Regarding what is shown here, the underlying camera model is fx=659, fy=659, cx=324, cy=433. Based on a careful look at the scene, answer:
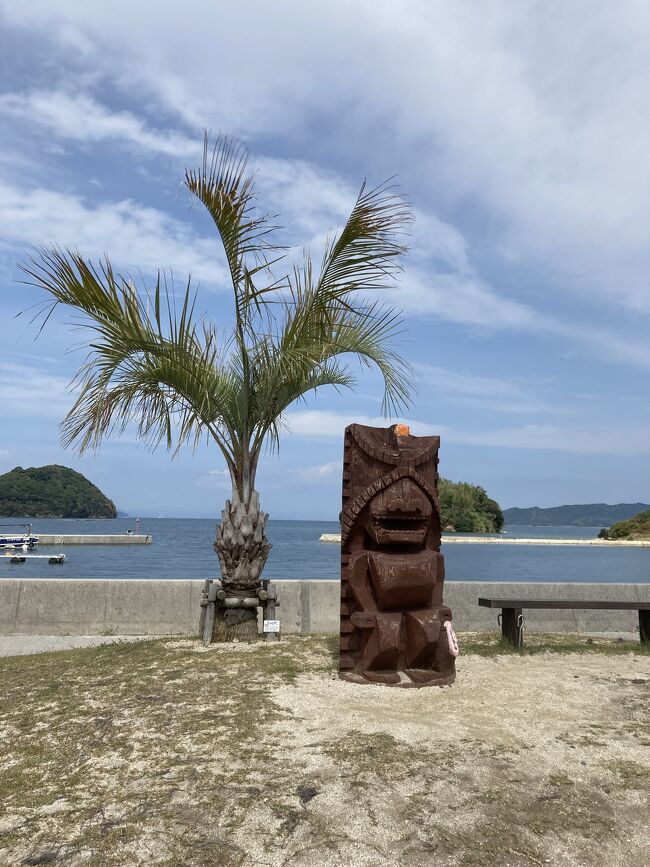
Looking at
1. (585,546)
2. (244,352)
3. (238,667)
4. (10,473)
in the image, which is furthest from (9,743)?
(10,473)

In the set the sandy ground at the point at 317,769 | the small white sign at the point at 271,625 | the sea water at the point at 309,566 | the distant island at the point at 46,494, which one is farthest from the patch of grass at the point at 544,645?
the distant island at the point at 46,494

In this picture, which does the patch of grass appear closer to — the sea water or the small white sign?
the small white sign

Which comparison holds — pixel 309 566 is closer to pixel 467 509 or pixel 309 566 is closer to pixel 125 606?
pixel 125 606

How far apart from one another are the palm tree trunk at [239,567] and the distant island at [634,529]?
65015 mm

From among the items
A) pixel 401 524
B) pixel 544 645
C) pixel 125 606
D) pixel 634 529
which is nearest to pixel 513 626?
pixel 544 645

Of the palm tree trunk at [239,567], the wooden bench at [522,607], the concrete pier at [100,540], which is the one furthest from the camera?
the concrete pier at [100,540]

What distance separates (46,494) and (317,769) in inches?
4650

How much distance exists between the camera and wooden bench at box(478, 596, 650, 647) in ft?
24.3

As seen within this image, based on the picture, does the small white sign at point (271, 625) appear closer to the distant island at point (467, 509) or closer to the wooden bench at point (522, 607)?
the wooden bench at point (522, 607)

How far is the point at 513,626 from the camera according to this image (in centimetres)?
763

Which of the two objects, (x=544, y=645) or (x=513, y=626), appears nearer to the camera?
(x=513, y=626)

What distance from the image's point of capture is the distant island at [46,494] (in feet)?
349

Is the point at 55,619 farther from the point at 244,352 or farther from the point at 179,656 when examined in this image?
the point at 244,352

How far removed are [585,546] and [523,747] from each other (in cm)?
7112
